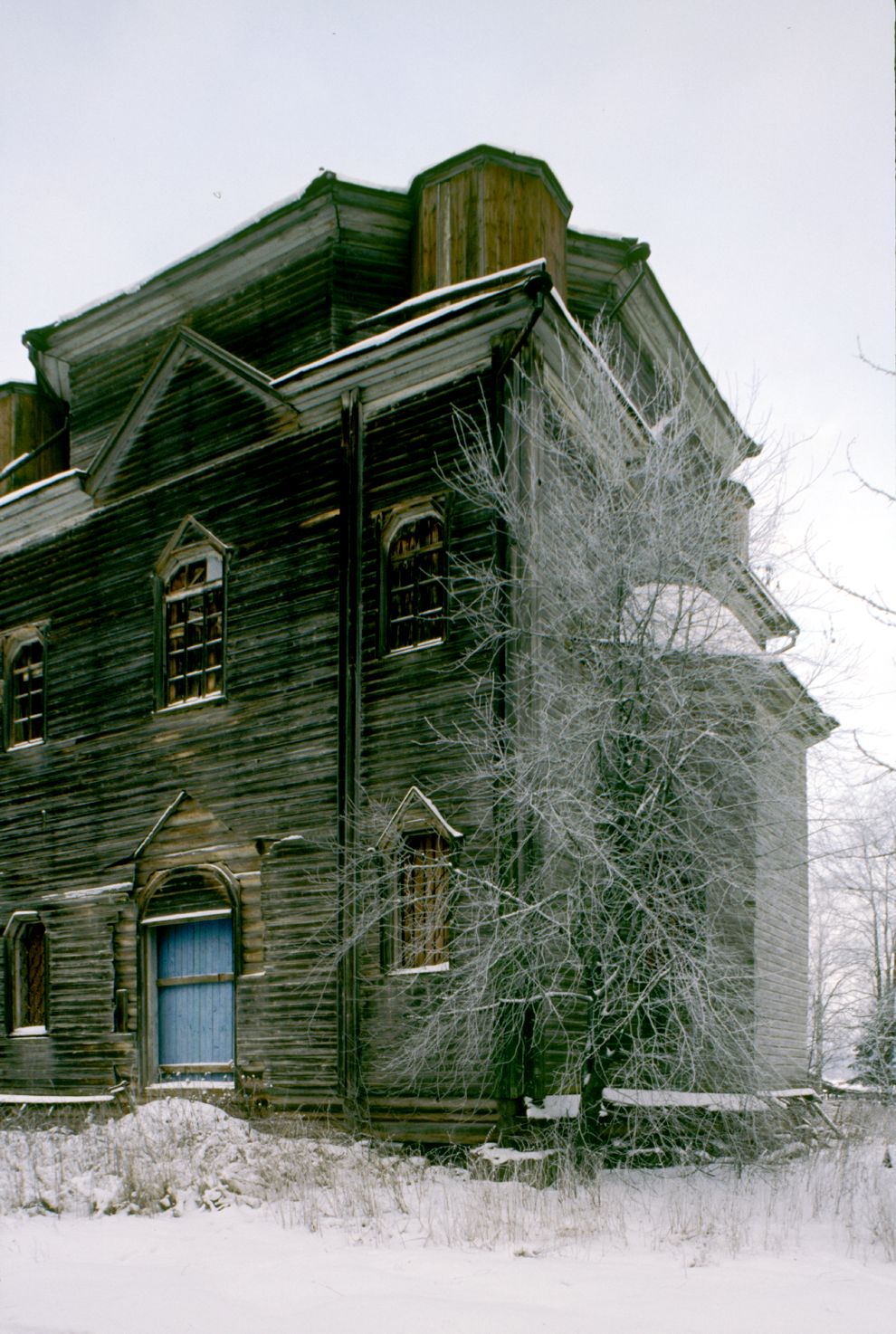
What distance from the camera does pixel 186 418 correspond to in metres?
16.8

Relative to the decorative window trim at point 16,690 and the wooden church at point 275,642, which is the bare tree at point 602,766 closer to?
the wooden church at point 275,642

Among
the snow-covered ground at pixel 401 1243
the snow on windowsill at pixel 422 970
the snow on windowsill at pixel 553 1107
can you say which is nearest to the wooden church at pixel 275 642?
the snow on windowsill at pixel 422 970

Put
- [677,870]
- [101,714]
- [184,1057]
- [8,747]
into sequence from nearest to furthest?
[677,870], [184,1057], [101,714], [8,747]

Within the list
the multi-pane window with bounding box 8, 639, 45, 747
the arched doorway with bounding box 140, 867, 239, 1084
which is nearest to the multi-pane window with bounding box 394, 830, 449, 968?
the arched doorway with bounding box 140, 867, 239, 1084

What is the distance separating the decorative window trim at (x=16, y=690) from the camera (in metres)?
18.2

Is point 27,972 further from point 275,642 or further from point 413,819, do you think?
point 413,819

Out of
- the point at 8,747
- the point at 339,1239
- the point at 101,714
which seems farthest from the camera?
the point at 8,747

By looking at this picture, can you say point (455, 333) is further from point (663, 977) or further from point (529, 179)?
point (663, 977)

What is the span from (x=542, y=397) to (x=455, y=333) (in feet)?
4.08

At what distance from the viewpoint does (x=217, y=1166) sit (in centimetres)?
1088

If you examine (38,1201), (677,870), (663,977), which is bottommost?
(38,1201)

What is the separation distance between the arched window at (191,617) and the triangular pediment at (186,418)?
1.15 m

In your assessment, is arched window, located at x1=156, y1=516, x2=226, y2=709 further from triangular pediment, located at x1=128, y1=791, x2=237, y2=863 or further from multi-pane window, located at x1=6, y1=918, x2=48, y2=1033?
multi-pane window, located at x1=6, y1=918, x2=48, y2=1033

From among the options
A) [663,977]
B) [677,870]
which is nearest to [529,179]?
[677,870]
